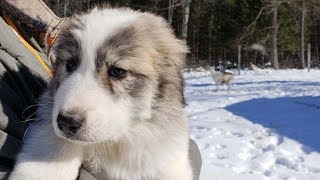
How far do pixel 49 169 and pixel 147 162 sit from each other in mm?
465

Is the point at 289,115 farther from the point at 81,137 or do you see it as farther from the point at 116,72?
the point at 81,137

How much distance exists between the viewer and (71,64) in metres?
2.28

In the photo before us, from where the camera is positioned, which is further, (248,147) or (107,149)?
(248,147)

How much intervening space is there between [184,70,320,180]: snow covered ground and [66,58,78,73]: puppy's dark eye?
109 inches

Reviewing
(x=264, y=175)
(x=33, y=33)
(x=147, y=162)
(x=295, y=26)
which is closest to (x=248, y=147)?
(x=264, y=175)

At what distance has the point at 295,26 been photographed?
35.5 meters

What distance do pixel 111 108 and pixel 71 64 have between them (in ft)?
1.07

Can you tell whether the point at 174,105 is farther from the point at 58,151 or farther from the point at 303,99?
the point at 303,99

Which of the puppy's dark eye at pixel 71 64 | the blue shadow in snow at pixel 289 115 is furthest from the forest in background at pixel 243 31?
the puppy's dark eye at pixel 71 64

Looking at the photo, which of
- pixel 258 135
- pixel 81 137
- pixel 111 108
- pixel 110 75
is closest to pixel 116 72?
pixel 110 75

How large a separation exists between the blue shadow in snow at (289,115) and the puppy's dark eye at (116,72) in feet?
16.7

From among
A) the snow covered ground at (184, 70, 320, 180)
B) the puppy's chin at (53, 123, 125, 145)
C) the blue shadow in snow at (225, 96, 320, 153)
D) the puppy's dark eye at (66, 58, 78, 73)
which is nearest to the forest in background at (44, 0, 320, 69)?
the blue shadow in snow at (225, 96, 320, 153)

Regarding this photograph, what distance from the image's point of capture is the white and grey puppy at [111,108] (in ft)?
6.68

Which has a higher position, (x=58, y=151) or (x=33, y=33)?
(x=33, y=33)
